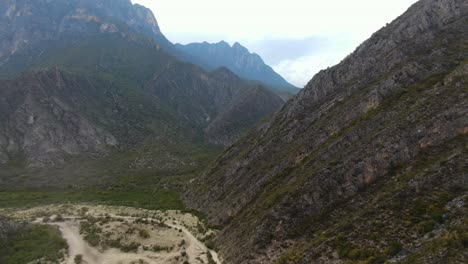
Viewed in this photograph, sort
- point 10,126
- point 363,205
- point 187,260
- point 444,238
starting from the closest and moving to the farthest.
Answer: point 444,238 < point 363,205 < point 187,260 < point 10,126

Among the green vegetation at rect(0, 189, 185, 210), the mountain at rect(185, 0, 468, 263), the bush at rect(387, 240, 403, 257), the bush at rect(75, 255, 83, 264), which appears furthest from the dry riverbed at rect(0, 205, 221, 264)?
the bush at rect(387, 240, 403, 257)

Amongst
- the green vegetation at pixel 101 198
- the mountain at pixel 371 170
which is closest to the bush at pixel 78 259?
the mountain at pixel 371 170

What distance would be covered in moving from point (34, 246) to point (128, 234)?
13.3m

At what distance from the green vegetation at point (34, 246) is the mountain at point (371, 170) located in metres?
23.1

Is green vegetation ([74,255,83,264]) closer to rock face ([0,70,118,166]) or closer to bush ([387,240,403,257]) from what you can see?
bush ([387,240,403,257])

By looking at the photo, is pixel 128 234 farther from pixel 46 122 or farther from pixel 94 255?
pixel 46 122

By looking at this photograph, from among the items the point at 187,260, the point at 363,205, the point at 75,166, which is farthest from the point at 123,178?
the point at 363,205

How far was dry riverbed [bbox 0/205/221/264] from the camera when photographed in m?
46.6

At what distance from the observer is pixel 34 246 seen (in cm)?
5225

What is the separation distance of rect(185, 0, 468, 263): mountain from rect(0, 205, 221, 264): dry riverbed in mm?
4426

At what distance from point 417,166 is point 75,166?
12904 cm

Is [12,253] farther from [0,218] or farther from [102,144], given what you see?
[102,144]

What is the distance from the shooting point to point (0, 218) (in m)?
57.7

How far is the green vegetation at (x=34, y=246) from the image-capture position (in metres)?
47.8
